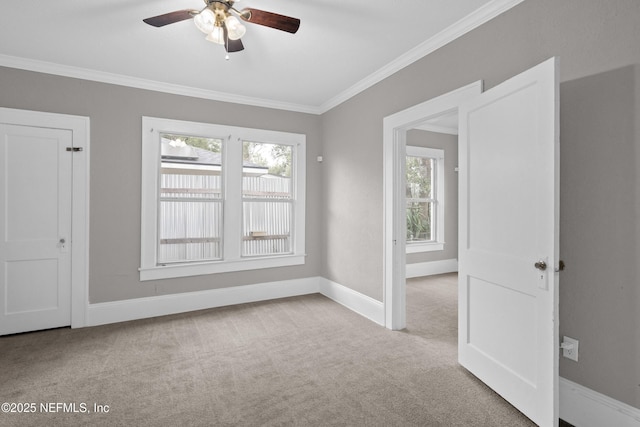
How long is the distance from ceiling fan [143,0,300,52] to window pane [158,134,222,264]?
2.11 metres

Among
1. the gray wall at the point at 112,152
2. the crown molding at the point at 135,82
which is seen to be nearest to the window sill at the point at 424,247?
the crown molding at the point at 135,82

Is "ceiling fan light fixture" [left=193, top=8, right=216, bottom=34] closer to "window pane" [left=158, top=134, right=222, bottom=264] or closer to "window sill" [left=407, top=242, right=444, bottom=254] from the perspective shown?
"window pane" [left=158, top=134, right=222, bottom=264]

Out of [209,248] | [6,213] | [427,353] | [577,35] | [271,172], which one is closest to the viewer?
[577,35]

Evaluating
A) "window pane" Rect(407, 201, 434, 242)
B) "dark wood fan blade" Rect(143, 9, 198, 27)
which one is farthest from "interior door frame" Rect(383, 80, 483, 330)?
"window pane" Rect(407, 201, 434, 242)

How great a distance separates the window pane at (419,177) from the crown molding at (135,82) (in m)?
2.39

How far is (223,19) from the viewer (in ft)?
7.15

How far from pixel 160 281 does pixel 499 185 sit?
3734 millimetres

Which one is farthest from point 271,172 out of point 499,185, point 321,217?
point 499,185

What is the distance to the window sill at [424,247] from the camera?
5953 mm

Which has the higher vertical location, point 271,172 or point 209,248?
point 271,172

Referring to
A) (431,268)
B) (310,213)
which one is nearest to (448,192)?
(431,268)

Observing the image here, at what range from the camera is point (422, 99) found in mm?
3082

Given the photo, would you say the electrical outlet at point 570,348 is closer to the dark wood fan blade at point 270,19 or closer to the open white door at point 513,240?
the open white door at point 513,240

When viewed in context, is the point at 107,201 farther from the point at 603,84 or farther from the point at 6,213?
the point at 603,84
